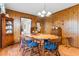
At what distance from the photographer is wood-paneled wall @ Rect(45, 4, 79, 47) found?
7.80ft

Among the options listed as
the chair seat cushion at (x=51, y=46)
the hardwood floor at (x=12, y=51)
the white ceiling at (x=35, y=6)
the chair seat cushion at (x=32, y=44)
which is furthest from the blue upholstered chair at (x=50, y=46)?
the white ceiling at (x=35, y=6)

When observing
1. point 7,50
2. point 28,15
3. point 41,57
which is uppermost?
point 28,15

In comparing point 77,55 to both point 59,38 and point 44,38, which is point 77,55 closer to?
point 59,38

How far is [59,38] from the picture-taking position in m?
2.42

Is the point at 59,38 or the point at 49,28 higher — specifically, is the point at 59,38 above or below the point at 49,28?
below

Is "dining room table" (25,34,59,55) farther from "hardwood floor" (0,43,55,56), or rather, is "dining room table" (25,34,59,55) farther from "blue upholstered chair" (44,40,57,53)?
"hardwood floor" (0,43,55,56)

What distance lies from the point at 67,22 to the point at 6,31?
1.24 metres

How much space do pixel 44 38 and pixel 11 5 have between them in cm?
93

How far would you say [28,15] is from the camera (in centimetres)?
246

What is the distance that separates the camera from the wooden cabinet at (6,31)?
238 centimetres

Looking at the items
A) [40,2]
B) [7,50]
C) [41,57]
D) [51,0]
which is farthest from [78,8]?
[7,50]

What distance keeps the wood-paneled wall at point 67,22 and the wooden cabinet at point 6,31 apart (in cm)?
72

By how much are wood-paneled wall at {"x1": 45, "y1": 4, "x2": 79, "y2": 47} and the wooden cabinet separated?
717mm

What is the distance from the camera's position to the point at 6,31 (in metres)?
2.43
